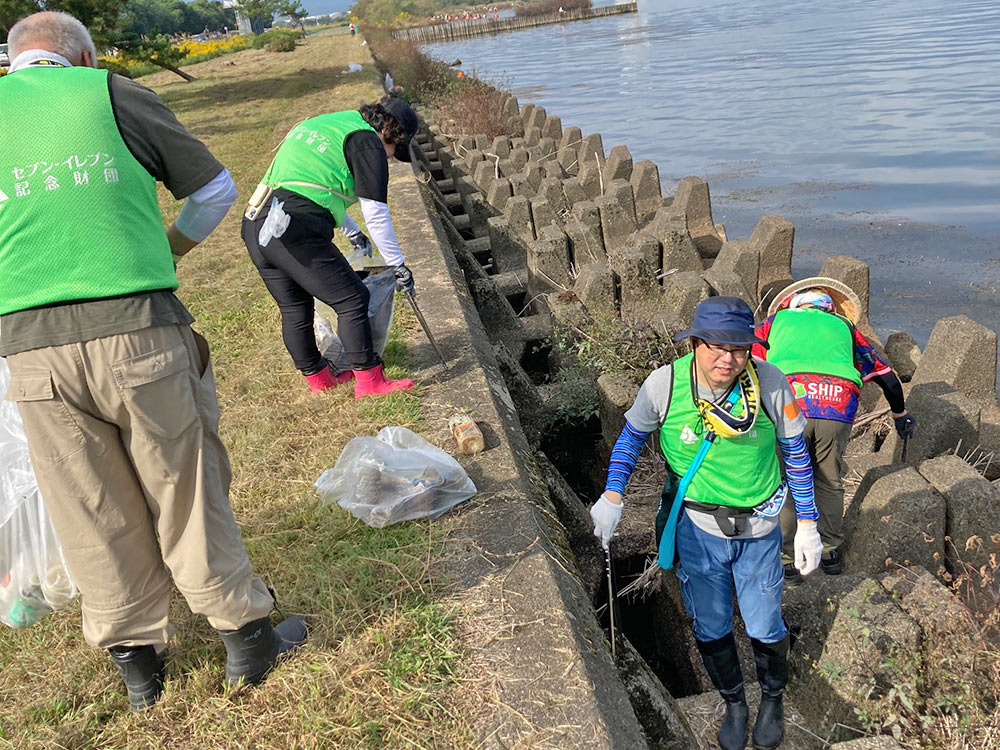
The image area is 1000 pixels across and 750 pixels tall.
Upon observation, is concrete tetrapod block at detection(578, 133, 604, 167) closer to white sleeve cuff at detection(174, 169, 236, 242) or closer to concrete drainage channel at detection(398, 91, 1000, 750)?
concrete drainage channel at detection(398, 91, 1000, 750)

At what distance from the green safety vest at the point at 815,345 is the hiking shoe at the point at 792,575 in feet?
3.38

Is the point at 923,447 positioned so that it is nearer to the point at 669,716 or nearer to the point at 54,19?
the point at 669,716

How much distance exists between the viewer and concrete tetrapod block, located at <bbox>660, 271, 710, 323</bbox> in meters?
5.37

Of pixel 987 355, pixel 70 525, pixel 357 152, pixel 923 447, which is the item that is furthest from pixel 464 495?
pixel 987 355

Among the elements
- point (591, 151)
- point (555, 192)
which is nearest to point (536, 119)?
point (591, 151)

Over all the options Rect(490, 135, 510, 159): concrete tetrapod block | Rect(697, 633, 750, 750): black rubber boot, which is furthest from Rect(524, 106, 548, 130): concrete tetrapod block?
Rect(697, 633, 750, 750): black rubber boot

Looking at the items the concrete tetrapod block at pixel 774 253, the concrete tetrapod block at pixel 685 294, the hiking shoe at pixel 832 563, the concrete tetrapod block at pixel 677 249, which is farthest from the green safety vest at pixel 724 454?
the concrete tetrapod block at pixel 774 253

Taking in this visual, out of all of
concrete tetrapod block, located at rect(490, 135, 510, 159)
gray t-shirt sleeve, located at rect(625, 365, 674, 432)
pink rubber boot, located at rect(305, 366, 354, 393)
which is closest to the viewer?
gray t-shirt sleeve, located at rect(625, 365, 674, 432)

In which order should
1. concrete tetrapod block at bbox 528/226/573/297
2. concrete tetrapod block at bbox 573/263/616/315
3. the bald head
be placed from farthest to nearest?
concrete tetrapod block at bbox 528/226/573/297, concrete tetrapod block at bbox 573/263/616/315, the bald head

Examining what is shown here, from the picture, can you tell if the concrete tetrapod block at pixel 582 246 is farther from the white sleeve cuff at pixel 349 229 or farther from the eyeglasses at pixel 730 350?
the eyeglasses at pixel 730 350

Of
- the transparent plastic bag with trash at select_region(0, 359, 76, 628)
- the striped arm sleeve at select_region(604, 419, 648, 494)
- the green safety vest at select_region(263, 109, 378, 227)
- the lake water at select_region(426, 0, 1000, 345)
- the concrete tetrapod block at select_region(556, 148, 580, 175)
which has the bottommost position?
the lake water at select_region(426, 0, 1000, 345)

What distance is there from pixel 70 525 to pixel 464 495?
5.12 feet

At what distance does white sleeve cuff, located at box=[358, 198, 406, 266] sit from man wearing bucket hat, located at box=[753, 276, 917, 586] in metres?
2.06

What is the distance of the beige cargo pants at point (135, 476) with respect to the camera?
208 centimetres
